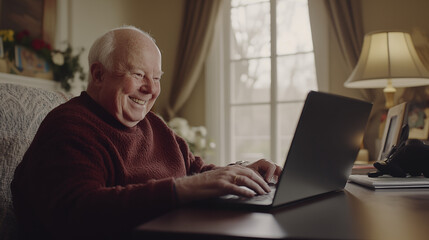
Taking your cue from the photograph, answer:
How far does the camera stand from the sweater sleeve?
73cm

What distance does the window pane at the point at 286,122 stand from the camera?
371 centimetres

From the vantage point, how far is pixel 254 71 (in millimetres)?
3885

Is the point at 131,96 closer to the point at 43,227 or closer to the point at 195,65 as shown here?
the point at 43,227

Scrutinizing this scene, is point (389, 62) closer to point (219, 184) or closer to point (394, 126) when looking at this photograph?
point (394, 126)

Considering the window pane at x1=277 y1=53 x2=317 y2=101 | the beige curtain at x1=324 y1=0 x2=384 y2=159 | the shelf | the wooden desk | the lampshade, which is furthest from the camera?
the window pane at x1=277 y1=53 x2=317 y2=101

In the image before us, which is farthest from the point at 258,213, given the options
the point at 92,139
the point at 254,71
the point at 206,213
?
the point at 254,71

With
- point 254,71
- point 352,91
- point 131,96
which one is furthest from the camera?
point 254,71

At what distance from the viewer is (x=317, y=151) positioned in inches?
30.0

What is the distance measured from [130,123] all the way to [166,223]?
606 mm

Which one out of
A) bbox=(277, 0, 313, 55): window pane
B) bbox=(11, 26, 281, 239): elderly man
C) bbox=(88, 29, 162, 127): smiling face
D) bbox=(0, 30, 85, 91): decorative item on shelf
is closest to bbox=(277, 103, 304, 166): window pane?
bbox=(277, 0, 313, 55): window pane

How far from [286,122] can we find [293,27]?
0.95 metres

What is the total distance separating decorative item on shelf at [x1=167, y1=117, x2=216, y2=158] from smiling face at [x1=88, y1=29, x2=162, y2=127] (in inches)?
86.0

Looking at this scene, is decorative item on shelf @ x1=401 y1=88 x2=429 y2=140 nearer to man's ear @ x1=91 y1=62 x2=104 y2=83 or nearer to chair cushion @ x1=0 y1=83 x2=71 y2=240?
man's ear @ x1=91 y1=62 x2=104 y2=83

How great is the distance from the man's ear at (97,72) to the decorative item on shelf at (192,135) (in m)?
2.20
